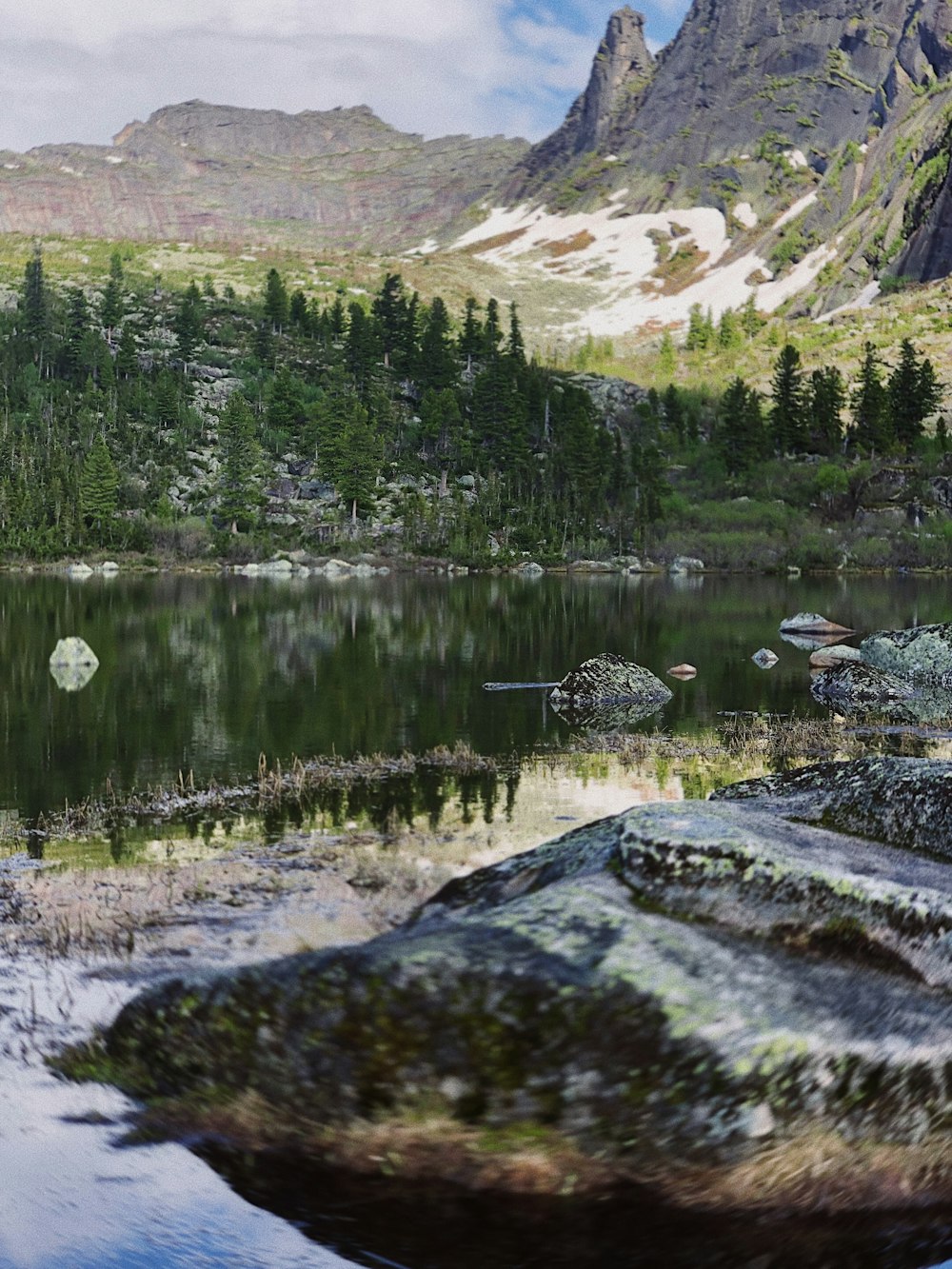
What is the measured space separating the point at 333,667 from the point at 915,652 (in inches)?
665

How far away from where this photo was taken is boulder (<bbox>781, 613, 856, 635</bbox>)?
142 feet

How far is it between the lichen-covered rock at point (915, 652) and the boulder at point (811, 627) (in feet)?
34.6

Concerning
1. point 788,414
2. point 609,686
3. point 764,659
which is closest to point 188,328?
point 788,414

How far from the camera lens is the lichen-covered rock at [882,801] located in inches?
455

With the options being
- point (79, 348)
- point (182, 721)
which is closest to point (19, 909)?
point (182, 721)

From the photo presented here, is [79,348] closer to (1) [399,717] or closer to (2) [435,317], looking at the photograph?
(2) [435,317]

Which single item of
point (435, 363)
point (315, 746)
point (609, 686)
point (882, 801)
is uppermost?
point (435, 363)

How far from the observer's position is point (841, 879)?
859 centimetres

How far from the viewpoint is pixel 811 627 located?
43469 millimetres

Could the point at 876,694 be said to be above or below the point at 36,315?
below

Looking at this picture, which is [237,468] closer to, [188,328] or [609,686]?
[188,328]

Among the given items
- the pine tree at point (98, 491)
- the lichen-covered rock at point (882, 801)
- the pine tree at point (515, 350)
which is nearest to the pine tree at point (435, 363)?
the pine tree at point (515, 350)

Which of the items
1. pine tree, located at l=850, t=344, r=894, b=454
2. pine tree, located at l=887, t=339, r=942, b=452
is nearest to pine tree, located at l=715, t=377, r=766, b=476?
pine tree, located at l=850, t=344, r=894, b=454

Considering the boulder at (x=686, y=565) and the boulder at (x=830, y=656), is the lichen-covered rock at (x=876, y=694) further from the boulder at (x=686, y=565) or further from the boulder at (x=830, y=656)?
the boulder at (x=686, y=565)
